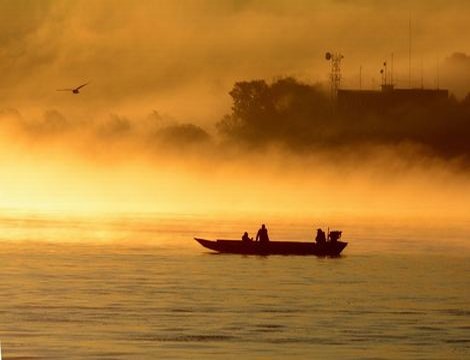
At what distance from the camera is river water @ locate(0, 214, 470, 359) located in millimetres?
73375

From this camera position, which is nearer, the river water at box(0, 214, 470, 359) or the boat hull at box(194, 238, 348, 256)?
the river water at box(0, 214, 470, 359)

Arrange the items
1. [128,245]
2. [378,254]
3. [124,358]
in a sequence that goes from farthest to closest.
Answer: [128,245], [378,254], [124,358]

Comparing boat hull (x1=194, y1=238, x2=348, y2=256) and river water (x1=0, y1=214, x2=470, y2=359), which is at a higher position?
boat hull (x1=194, y1=238, x2=348, y2=256)

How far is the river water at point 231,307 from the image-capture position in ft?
241

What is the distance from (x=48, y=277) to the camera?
120 m

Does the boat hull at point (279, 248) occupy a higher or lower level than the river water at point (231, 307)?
higher

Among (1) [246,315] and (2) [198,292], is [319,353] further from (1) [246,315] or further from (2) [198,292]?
(2) [198,292]

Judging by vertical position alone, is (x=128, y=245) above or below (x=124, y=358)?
above

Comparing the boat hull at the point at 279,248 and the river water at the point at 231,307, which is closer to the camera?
the river water at the point at 231,307

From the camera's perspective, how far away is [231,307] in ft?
307

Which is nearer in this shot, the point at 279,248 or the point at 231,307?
the point at 231,307

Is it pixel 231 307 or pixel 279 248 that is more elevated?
pixel 279 248

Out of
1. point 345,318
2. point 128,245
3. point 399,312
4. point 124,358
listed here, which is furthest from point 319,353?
point 128,245

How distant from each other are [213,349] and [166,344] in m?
A: 2.64
